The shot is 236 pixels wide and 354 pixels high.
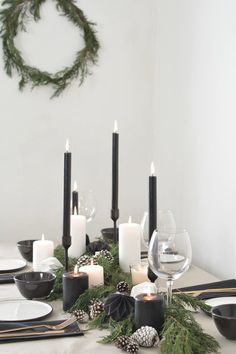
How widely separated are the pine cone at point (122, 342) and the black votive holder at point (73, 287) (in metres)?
0.23

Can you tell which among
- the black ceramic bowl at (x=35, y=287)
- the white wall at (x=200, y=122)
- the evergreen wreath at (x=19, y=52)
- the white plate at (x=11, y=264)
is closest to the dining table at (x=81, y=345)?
the black ceramic bowl at (x=35, y=287)

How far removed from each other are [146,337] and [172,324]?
55 millimetres

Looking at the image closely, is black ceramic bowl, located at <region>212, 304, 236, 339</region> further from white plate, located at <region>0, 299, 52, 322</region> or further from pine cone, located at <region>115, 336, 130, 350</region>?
white plate, located at <region>0, 299, 52, 322</region>

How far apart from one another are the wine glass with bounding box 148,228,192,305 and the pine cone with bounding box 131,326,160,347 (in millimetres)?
141

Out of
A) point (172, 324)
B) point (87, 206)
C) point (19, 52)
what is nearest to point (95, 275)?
point (172, 324)

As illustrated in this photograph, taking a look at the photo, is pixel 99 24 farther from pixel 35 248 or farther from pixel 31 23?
pixel 35 248

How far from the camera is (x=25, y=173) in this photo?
8.07ft

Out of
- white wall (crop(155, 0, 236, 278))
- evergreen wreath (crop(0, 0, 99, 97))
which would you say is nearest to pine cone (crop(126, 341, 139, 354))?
white wall (crop(155, 0, 236, 278))

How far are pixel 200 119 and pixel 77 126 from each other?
2.21ft

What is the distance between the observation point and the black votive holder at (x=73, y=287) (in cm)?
121

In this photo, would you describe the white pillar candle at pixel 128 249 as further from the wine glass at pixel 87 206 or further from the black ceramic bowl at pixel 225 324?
the wine glass at pixel 87 206

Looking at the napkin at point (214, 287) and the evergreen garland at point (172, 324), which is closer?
the evergreen garland at point (172, 324)

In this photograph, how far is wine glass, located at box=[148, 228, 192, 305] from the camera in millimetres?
1111

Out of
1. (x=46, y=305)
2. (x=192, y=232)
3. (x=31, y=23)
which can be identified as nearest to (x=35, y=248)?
(x=46, y=305)
